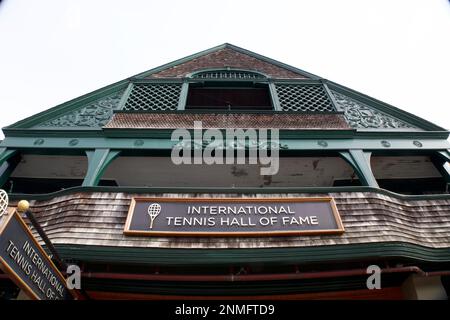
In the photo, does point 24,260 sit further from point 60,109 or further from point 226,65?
point 226,65

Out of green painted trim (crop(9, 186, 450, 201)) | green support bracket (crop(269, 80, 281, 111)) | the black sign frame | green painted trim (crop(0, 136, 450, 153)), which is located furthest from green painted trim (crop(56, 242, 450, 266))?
green support bracket (crop(269, 80, 281, 111))

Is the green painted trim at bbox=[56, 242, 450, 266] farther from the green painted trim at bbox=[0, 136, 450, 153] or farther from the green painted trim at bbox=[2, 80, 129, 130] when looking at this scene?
the green painted trim at bbox=[2, 80, 129, 130]

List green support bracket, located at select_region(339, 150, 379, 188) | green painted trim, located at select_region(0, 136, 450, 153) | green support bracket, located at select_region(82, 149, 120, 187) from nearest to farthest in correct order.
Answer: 1. green support bracket, located at select_region(82, 149, 120, 187)
2. green support bracket, located at select_region(339, 150, 379, 188)
3. green painted trim, located at select_region(0, 136, 450, 153)

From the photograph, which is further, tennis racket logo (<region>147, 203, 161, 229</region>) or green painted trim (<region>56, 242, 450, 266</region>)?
tennis racket logo (<region>147, 203, 161, 229</region>)

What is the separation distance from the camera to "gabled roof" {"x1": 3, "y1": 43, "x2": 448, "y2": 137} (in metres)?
8.12

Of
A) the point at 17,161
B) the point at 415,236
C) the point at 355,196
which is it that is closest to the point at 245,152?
the point at 355,196

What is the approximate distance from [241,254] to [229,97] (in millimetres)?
6932

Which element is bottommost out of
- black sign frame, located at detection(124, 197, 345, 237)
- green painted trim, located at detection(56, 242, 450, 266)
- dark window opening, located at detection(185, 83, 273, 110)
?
green painted trim, located at detection(56, 242, 450, 266)

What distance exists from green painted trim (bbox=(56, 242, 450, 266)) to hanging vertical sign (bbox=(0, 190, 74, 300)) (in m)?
1.04

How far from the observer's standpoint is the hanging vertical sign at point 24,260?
3277mm

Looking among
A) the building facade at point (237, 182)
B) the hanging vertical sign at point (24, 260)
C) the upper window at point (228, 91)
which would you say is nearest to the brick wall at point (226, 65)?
the building facade at point (237, 182)

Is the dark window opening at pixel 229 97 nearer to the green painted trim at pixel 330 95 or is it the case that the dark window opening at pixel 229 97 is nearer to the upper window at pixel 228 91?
the upper window at pixel 228 91

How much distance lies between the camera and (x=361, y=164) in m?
7.22

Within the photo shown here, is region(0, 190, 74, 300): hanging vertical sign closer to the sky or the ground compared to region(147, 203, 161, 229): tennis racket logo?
closer to the ground
